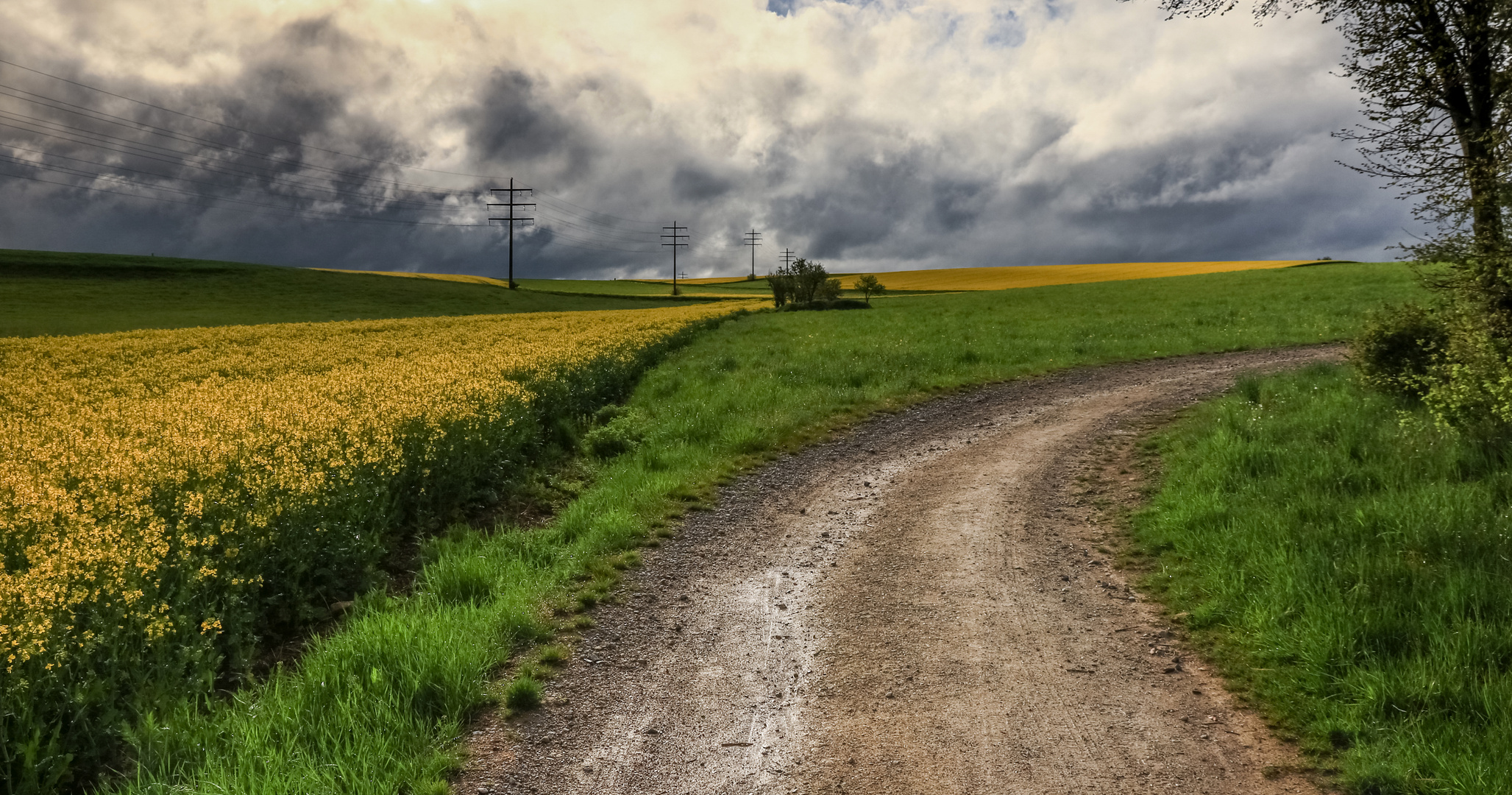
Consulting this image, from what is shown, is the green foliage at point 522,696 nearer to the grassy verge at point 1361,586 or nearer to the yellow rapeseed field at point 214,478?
the yellow rapeseed field at point 214,478

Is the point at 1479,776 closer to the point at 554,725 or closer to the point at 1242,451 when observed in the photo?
the point at 554,725

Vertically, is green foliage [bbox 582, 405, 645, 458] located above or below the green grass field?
below

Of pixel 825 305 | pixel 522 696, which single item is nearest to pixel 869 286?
pixel 825 305

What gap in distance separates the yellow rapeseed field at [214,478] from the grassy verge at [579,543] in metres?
0.72

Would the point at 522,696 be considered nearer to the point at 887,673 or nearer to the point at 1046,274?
the point at 887,673

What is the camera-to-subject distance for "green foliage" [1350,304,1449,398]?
36.8 feet

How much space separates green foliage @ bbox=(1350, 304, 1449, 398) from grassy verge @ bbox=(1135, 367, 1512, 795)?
2.04 meters

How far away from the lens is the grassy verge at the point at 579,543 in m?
4.47

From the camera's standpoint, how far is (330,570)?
271 inches

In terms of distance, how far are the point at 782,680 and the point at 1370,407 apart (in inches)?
414

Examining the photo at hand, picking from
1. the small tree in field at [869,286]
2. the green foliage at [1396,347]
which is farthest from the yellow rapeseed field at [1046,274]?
the green foliage at [1396,347]

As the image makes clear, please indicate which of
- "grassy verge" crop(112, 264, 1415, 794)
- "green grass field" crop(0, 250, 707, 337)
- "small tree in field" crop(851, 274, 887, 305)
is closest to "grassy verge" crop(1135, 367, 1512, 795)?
"grassy verge" crop(112, 264, 1415, 794)

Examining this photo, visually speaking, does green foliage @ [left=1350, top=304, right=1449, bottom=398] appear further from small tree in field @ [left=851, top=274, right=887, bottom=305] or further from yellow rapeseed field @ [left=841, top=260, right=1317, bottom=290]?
yellow rapeseed field @ [left=841, top=260, right=1317, bottom=290]

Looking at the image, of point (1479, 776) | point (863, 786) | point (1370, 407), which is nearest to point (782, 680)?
point (863, 786)
